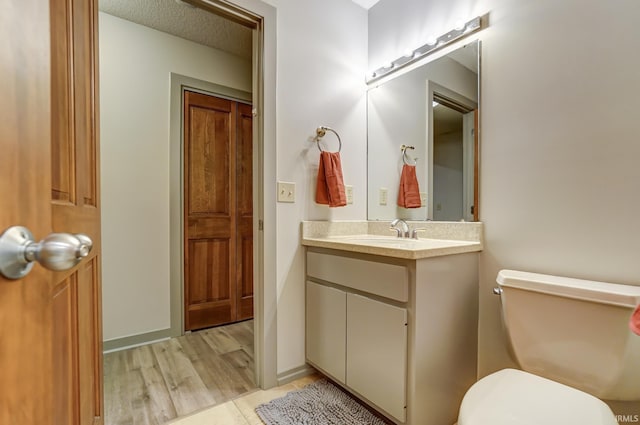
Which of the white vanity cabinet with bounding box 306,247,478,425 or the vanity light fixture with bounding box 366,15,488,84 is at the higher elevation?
the vanity light fixture with bounding box 366,15,488,84

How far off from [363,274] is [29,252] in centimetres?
119

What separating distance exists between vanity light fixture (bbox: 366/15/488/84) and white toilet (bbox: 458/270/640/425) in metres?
1.25

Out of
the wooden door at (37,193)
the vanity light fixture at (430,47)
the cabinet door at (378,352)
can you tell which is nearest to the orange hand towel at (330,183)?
the cabinet door at (378,352)

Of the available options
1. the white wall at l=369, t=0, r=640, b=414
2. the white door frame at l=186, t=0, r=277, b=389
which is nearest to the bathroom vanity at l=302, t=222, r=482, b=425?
the white wall at l=369, t=0, r=640, b=414

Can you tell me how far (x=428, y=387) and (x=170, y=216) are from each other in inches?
81.7

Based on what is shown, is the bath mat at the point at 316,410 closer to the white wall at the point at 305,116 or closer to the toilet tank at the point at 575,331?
the white wall at the point at 305,116

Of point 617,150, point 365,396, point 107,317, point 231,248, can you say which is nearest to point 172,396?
point 107,317

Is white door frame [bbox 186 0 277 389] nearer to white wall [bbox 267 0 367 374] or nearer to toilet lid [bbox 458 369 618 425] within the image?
white wall [bbox 267 0 367 374]

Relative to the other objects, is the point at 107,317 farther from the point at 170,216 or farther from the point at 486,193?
the point at 486,193

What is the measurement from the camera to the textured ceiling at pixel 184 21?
1.99 meters

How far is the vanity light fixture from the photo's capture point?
148 cm

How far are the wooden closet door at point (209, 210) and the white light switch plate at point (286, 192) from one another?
3.54 ft

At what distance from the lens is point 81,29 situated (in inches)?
29.7

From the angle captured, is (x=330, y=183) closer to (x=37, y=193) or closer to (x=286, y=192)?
(x=286, y=192)
